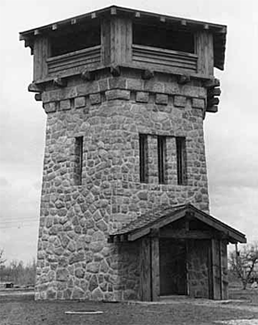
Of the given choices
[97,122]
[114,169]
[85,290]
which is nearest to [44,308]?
[85,290]

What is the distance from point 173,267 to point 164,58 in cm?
648

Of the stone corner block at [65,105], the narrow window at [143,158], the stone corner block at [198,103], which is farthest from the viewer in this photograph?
the stone corner block at [198,103]

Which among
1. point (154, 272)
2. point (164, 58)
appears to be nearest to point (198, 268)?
point (154, 272)

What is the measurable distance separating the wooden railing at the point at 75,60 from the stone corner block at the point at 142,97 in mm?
1607

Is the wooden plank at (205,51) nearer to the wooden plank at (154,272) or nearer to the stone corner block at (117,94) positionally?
the stone corner block at (117,94)

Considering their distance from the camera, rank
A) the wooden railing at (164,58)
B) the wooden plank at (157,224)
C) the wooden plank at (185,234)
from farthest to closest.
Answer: the wooden railing at (164,58) < the wooden plank at (185,234) < the wooden plank at (157,224)

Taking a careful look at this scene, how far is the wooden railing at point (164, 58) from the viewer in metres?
19.7

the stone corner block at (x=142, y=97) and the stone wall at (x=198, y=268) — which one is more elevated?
the stone corner block at (x=142, y=97)

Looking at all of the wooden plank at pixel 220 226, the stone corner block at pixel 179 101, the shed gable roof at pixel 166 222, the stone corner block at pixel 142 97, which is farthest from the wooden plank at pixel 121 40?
the wooden plank at pixel 220 226

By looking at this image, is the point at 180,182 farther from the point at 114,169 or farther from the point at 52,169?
the point at 52,169

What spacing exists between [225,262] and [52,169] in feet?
20.0

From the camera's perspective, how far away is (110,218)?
18594 mm

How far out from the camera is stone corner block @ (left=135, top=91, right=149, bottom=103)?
1958cm

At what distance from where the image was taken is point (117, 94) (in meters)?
19.3
